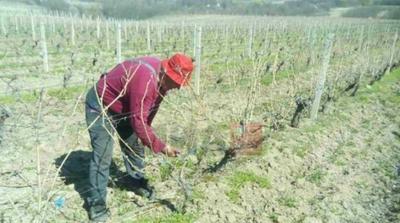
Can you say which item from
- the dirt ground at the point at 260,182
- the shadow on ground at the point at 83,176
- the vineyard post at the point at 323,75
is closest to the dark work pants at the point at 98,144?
the dirt ground at the point at 260,182

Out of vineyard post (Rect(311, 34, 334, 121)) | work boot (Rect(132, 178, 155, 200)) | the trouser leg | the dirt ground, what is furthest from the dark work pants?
vineyard post (Rect(311, 34, 334, 121))

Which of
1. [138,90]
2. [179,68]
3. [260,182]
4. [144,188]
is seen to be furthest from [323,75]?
[138,90]

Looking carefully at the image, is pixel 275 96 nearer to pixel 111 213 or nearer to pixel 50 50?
pixel 111 213

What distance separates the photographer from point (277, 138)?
20.9ft

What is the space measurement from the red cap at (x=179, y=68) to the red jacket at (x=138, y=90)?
13 cm

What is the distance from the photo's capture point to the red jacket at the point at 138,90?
10.8ft

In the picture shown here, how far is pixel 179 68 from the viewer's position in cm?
325

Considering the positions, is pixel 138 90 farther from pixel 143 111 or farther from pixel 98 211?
pixel 98 211

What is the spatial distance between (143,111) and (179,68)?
448 millimetres

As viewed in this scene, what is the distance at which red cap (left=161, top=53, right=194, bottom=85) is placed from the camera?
326cm

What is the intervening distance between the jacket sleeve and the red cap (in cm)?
19

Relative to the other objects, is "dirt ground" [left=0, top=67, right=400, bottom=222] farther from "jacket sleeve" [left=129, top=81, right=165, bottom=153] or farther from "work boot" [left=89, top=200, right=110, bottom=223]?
"jacket sleeve" [left=129, top=81, right=165, bottom=153]

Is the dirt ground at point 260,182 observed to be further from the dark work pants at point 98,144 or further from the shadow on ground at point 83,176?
the dark work pants at point 98,144

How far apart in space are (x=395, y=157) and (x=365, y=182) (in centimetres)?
124
